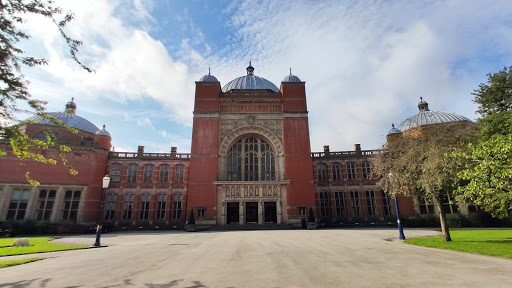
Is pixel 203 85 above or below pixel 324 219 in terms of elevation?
above

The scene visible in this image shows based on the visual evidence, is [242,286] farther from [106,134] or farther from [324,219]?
[106,134]

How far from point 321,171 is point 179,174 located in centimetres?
2072

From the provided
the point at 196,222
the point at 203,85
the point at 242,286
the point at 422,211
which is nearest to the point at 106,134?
the point at 203,85

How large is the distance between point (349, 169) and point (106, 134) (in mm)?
34784

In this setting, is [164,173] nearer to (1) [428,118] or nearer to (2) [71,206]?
(2) [71,206]

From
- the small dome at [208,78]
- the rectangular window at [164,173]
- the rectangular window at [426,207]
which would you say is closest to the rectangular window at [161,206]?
the rectangular window at [164,173]

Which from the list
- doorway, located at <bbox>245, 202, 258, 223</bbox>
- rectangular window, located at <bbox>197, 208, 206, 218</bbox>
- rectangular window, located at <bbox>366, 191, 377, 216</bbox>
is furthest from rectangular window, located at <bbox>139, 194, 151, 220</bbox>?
rectangular window, located at <bbox>366, 191, 377, 216</bbox>

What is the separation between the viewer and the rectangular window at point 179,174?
33.8 metres

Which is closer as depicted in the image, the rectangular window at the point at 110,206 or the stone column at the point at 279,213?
the stone column at the point at 279,213

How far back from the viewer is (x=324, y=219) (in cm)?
3225

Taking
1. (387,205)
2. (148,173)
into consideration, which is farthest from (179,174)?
(387,205)

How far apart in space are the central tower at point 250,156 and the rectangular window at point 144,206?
800 centimetres

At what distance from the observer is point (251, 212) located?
96.2 ft

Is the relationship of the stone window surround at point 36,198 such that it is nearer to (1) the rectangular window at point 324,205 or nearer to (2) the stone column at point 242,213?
(2) the stone column at point 242,213
